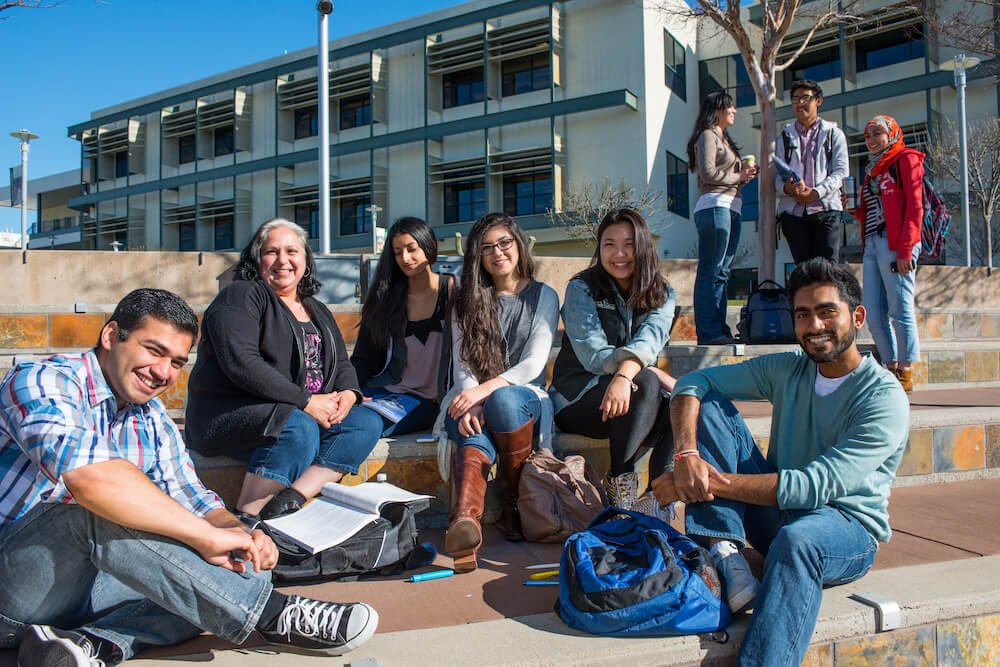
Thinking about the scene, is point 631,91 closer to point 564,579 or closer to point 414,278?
point 414,278

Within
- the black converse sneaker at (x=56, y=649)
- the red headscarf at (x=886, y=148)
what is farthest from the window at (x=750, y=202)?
→ the black converse sneaker at (x=56, y=649)

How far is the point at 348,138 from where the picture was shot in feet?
84.4

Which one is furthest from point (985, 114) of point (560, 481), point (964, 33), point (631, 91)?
point (560, 481)

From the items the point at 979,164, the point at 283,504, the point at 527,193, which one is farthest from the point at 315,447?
the point at 527,193

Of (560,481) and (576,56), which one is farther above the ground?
(576,56)

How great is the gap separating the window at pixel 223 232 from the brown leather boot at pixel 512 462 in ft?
90.1

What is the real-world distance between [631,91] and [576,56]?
8.04 feet

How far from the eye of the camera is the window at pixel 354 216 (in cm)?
2528

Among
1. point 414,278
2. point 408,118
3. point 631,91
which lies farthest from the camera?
point 408,118

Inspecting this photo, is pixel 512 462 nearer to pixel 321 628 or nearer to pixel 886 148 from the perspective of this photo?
pixel 321 628

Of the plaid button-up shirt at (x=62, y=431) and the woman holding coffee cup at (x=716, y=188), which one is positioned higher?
the woman holding coffee cup at (x=716, y=188)

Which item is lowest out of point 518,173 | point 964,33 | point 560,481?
point 560,481

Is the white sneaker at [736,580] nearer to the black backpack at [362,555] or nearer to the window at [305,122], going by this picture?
the black backpack at [362,555]

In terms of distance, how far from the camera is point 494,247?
335cm
